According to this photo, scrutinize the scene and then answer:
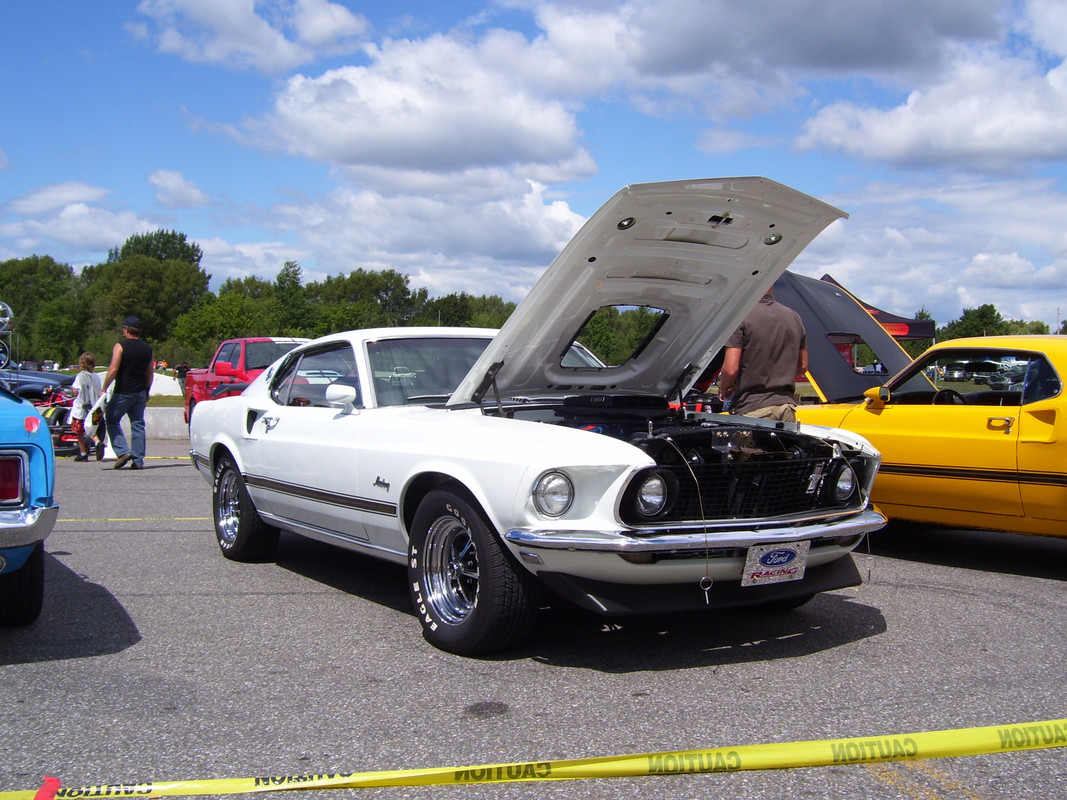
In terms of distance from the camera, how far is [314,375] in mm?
5496

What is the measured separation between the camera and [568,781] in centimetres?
272

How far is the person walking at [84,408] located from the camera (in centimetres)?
1273

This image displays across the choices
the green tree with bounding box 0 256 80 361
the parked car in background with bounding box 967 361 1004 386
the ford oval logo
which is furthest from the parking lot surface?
the green tree with bounding box 0 256 80 361

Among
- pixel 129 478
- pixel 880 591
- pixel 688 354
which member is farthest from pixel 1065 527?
pixel 129 478

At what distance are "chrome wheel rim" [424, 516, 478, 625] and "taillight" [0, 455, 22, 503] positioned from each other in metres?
1.61

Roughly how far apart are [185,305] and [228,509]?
103999mm

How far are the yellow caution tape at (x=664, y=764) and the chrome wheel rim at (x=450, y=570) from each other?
1.26m

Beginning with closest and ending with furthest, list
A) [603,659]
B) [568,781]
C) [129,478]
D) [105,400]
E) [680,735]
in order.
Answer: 1. [568,781]
2. [680,735]
3. [603,659]
4. [129,478]
5. [105,400]

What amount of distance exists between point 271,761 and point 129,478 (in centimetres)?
849

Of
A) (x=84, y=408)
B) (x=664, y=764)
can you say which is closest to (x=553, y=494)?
(x=664, y=764)

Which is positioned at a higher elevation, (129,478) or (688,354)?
(688,354)

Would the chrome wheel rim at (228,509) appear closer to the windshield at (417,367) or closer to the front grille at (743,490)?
the windshield at (417,367)

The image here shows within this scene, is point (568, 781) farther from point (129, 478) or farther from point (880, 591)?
point (129, 478)

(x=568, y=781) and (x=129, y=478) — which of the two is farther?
(x=129, y=478)
